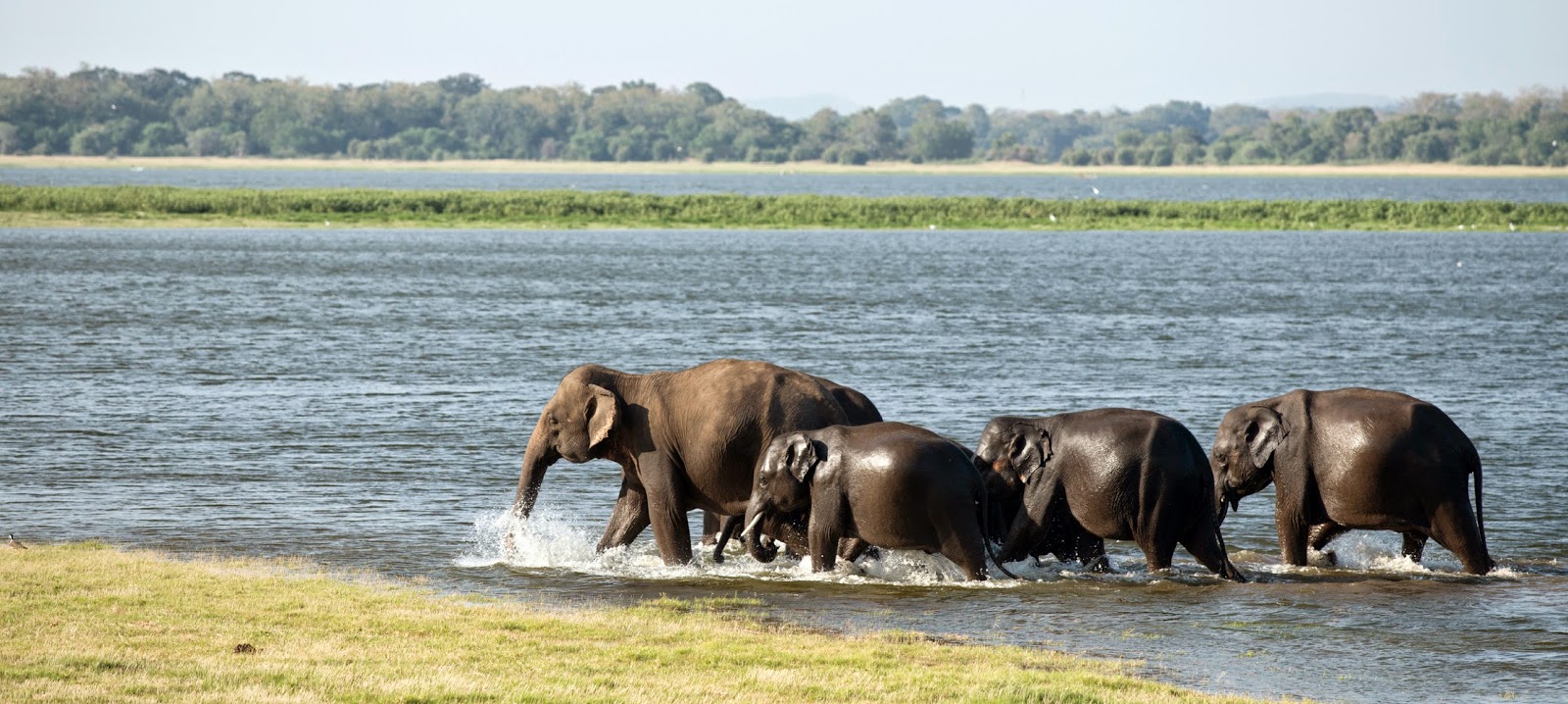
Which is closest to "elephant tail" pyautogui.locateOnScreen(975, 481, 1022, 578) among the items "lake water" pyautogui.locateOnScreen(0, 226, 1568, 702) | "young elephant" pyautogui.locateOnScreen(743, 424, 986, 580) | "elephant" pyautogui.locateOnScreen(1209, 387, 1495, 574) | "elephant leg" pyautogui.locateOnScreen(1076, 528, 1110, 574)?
"young elephant" pyautogui.locateOnScreen(743, 424, 986, 580)

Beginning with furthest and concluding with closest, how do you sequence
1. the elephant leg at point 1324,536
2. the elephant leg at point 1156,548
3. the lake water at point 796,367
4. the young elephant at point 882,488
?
the elephant leg at point 1324,536 → the elephant leg at point 1156,548 → the young elephant at point 882,488 → the lake water at point 796,367

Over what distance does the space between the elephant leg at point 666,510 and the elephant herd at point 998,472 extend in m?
0.02

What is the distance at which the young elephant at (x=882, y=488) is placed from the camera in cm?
1345

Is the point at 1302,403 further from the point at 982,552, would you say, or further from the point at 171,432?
the point at 171,432

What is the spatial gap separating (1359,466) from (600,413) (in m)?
5.86

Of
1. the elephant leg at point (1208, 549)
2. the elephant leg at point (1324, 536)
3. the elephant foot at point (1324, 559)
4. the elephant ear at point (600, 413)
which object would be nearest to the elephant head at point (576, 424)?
the elephant ear at point (600, 413)

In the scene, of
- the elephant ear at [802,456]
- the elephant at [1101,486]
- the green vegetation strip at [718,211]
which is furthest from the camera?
the green vegetation strip at [718,211]

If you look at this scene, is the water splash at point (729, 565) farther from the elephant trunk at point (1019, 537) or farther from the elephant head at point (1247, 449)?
the elephant head at point (1247, 449)

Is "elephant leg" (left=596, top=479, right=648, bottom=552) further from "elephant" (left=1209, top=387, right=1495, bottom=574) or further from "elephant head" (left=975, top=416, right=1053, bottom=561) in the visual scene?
→ "elephant" (left=1209, top=387, right=1495, bottom=574)

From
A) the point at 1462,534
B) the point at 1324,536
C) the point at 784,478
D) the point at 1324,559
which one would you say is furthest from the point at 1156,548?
the point at 784,478

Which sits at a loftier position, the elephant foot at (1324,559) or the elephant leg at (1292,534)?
the elephant leg at (1292,534)

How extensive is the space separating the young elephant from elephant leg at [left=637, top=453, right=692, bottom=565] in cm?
90

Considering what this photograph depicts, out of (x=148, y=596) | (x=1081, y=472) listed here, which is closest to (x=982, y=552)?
(x=1081, y=472)

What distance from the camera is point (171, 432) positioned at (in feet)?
71.9
